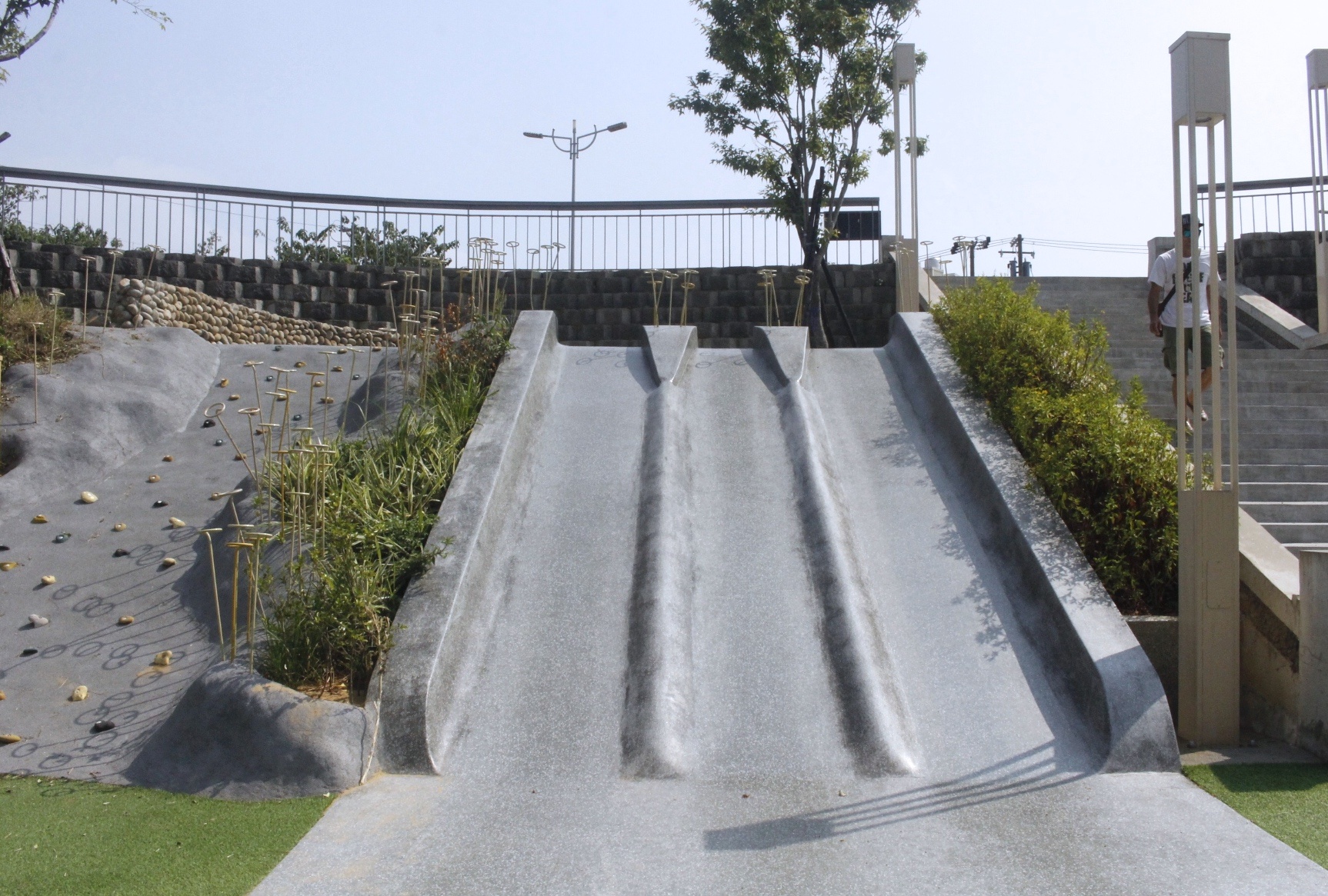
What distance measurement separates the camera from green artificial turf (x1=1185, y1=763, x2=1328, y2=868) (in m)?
3.70

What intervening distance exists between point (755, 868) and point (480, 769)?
143 centimetres

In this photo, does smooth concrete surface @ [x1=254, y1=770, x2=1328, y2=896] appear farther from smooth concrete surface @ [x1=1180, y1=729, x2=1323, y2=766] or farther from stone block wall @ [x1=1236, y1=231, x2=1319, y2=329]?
stone block wall @ [x1=1236, y1=231, x2=1319, y2=329]

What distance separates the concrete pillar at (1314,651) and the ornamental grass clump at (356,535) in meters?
4.16

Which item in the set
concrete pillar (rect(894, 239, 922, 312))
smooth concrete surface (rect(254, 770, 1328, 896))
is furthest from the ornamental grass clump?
concrete pillar (rect(894, 239, 922, 312))

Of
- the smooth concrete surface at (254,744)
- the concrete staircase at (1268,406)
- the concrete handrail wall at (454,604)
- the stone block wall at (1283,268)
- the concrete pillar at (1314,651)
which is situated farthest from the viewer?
the stone block wall at (1283,268)

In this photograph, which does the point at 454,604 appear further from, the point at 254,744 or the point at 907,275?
the point at 907,275

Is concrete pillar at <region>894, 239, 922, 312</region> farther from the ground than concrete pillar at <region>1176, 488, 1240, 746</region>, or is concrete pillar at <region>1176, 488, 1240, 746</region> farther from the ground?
concrete pillar at <region>894, 239, 922, 312</region>

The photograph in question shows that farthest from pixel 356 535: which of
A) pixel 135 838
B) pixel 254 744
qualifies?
pixel 135 838

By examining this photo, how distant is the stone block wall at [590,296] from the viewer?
1277cm

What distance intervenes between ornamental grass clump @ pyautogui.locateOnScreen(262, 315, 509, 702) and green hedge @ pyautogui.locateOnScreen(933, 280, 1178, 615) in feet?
11.7

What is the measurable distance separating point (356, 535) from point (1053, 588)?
11.8ft

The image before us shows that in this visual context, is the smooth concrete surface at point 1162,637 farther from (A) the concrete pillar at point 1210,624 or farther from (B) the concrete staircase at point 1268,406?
(B) the concrete staircase at point 1268,406

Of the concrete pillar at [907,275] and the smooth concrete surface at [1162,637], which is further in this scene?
the concrete pillar at [907,275]

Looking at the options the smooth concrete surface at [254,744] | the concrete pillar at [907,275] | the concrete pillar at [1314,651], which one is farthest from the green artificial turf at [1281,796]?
the concrete pillar at [907,275]
